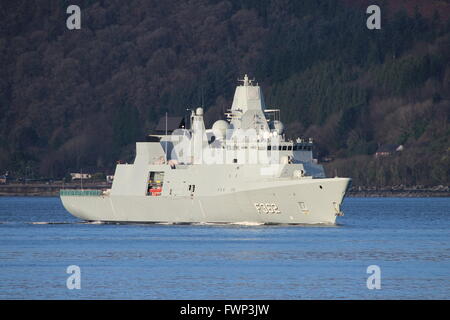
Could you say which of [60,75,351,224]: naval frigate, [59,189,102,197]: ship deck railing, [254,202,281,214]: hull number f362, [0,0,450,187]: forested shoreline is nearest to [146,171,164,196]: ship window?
[60,75,351,224]: naval frigate

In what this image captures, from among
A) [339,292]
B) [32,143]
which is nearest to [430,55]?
[32,143]

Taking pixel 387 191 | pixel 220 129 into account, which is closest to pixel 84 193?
pixel 220 129

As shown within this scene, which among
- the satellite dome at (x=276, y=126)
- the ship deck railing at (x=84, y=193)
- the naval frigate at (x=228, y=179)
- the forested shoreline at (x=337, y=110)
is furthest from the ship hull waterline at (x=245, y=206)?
the forested shoreline at (x=337, y=110)

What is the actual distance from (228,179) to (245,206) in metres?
1.96

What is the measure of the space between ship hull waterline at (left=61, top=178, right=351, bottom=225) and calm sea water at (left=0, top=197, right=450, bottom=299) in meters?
0.76

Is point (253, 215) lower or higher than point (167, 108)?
lower

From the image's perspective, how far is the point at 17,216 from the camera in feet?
316

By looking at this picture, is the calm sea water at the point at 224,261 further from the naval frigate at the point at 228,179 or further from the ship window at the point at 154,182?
the ship window at the point at 154,182

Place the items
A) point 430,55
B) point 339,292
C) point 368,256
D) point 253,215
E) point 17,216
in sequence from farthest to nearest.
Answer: point 430,55
point 17,216
point 253,215
point 368,256
point 339,292

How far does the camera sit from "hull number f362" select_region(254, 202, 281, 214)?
67.0 m

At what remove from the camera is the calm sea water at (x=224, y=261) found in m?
42.2

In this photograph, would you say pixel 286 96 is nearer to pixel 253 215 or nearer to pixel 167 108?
pixel 167 108
